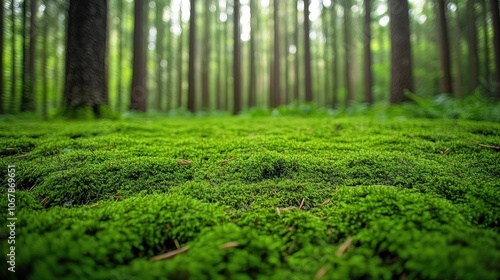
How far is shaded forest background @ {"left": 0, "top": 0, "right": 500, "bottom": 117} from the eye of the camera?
28.6ft

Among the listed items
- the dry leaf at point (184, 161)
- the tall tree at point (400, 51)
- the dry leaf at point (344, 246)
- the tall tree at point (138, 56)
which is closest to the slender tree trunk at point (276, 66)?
the tall tree at point (138, 56)

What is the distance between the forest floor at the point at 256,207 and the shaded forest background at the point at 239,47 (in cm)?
373

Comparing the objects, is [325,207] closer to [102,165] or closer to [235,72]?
[102,165]

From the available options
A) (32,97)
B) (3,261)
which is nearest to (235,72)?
(32,97)

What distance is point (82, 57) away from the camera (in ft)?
16.0

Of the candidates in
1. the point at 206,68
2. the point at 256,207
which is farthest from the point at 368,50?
the point at 256,207

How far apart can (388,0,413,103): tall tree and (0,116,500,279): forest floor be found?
5139 mm

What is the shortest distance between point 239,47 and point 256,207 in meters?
12.0

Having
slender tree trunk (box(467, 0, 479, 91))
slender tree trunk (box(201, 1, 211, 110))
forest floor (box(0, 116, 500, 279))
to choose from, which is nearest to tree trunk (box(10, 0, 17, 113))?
forest floor (box(0, 116, 500, 279))

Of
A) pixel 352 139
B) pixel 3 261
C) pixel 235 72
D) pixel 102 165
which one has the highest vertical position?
pixel 235 72

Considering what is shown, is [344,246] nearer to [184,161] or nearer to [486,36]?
[184,161]

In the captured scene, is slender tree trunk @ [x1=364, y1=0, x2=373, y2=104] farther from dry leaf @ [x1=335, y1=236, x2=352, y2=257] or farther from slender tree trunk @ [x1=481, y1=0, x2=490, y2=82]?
dry leaf @ [x1=335, y1=236, x2=352, y2=257]

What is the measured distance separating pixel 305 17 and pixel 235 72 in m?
4.28

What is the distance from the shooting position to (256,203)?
5.21 feet
